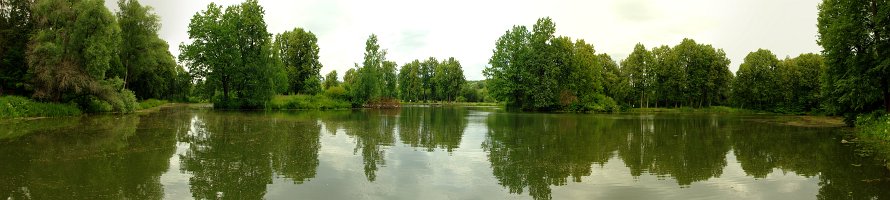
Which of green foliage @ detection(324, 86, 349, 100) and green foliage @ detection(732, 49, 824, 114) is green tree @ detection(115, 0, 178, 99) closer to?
green foliage @ detection(324, 86, 349, 100)

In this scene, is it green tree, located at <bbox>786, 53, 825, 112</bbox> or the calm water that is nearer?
the calm water

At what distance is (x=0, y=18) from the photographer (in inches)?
1286

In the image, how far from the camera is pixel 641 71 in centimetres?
6725

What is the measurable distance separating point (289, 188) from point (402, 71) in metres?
111

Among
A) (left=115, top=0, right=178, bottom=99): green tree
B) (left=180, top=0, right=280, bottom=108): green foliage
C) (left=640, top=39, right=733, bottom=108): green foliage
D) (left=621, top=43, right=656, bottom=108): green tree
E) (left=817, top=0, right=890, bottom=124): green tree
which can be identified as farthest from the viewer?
(left=621, top=43, right=656, bottom=108): green tree

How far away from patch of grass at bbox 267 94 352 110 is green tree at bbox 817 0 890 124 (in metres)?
44.3

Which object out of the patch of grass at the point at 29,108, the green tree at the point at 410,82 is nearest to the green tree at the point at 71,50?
the patch of grass at the point at 29,108

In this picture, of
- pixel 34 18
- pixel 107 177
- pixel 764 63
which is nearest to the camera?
pixel 107 177

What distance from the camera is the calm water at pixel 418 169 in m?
8.30

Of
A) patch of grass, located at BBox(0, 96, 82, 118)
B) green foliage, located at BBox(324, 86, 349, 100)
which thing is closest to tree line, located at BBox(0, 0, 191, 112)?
patch of grass, located at BBox(0, 96, 82, 118)

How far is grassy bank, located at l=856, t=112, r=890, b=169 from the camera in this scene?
47.2ft

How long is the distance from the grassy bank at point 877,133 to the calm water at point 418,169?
2.65ft

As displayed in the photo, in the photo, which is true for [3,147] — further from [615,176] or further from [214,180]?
[615,176]

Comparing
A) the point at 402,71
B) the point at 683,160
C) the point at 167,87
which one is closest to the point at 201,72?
the point at 167,87
